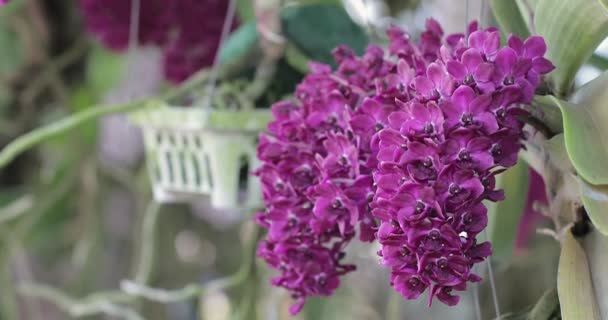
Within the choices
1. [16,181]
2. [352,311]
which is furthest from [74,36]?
[352,311]

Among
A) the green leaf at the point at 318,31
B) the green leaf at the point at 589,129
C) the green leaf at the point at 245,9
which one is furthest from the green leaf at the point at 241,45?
the green leaf at the point at 589,129

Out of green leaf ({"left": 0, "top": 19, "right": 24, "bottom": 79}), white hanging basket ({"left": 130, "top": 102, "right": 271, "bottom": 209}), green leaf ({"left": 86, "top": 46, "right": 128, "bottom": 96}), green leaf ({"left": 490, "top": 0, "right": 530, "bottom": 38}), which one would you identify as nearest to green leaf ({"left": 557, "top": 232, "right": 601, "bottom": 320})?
green leaf ({"left": 490, "top": 0, "right": 530, "bottom": 38})

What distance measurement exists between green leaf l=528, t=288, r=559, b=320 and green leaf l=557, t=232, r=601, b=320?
33mm

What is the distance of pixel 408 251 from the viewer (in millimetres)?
291

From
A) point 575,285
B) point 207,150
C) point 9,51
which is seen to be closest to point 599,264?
point 575,285

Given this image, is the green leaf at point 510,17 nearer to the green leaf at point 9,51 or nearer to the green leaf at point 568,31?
the green leaf at point 568,31

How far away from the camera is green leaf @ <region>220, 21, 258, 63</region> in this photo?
1.87 feet

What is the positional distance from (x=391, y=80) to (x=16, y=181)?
832 mm

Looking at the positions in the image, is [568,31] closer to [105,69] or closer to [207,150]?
[207,150]

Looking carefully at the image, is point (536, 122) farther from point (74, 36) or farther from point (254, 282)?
point (74, 36)

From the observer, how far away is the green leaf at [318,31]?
57 cm

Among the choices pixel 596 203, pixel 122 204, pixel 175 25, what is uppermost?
pixel 175 25

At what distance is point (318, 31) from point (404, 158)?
30 centimetres

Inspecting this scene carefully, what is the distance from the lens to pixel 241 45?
1.87 feet
